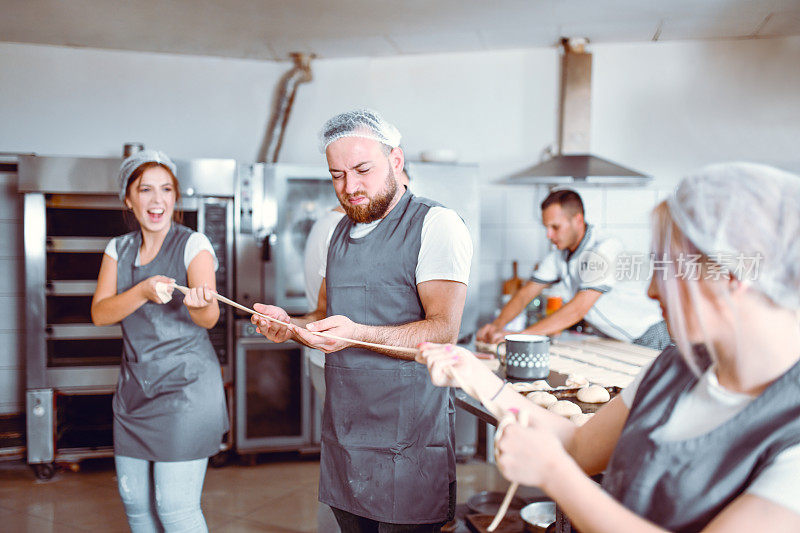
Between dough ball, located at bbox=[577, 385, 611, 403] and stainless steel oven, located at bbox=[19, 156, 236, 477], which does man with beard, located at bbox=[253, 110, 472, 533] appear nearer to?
dough ball, located at bbox=[577, 385, 611, 403]

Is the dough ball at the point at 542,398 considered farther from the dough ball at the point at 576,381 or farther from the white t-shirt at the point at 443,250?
the white t-shirt at the point at 443,250

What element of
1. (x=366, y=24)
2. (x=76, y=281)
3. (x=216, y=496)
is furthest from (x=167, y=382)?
(x=366, y=24)

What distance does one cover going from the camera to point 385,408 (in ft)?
5.58

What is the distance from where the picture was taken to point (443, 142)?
4.54m

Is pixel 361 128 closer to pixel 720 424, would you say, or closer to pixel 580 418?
pixel 580 418

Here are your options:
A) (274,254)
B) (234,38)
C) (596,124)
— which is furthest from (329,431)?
(596,124)

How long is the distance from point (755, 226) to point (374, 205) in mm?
1090

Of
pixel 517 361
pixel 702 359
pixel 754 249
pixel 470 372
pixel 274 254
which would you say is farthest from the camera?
pixel 274 254

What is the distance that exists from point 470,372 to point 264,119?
369 cm

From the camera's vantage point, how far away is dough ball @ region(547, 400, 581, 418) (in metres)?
1.70

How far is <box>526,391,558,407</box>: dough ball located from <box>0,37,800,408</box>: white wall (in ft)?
8.91

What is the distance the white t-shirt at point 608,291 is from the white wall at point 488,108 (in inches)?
48.5

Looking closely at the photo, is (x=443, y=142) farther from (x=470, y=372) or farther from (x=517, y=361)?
(x=470, y=372)

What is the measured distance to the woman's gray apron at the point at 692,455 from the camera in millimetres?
897
